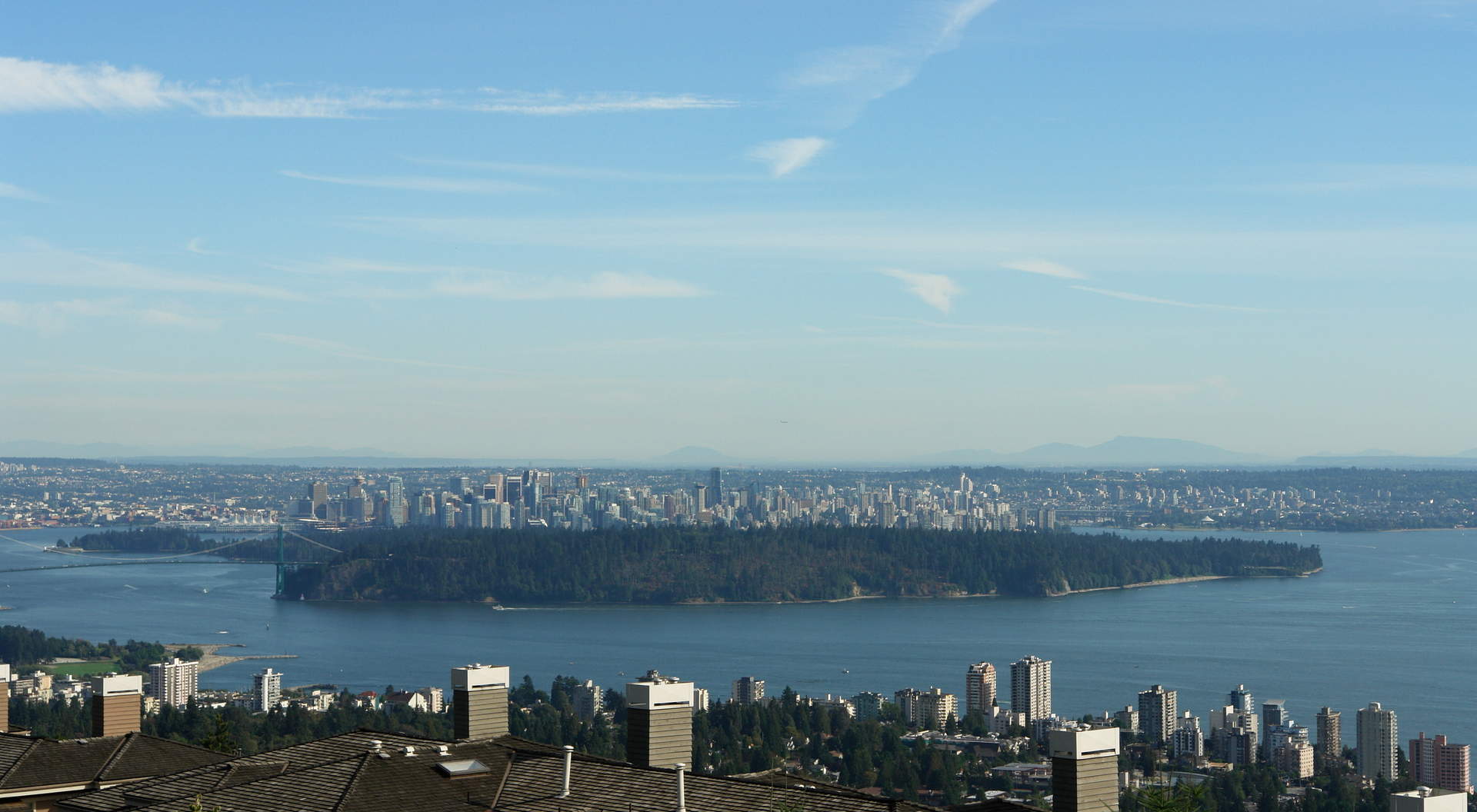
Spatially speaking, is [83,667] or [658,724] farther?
[83,667]

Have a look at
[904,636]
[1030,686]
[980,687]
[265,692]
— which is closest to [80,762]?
[265,692]

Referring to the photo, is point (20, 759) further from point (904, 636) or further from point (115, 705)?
point (904, 636)

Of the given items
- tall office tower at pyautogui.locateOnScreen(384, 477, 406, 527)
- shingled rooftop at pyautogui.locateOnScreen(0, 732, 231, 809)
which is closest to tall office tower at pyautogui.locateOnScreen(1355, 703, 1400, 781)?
shingled rooftop at pyautogui.locateOnScreen(0, 732, 231, 809)

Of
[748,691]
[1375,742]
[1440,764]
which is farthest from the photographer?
[748,691]

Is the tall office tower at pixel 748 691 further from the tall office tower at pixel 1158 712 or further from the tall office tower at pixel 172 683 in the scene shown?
the tall office tower at pixel 172 683

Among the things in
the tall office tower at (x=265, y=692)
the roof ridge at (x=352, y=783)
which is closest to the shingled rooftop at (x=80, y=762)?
the roof ridge at (x=352, y=783)

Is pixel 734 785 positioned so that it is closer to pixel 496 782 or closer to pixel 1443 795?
pixel 496 782

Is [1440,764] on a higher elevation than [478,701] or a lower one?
lower
